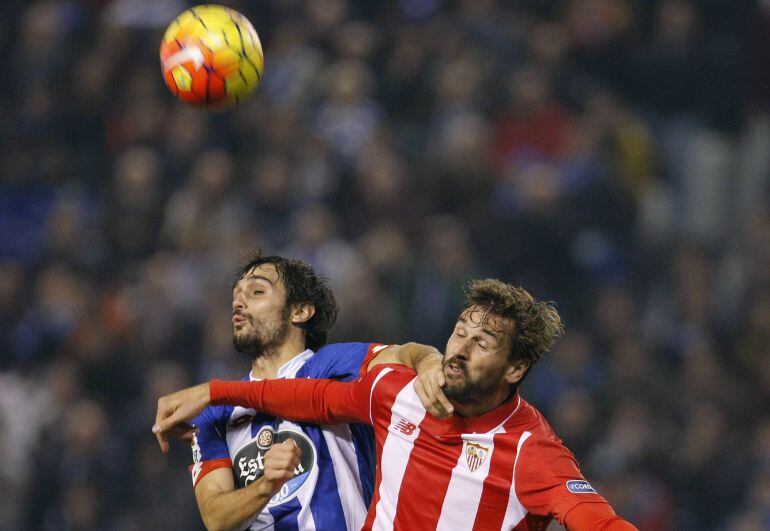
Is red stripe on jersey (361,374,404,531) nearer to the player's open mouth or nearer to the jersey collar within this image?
the player's open mouth

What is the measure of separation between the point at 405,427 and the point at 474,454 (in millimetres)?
268

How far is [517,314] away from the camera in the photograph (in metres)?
3.67

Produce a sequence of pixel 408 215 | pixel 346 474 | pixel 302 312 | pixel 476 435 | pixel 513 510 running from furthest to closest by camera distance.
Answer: pixel 408 215, pixel 302 312, pixel 346 474, pixel 476 435, pixel 513 510

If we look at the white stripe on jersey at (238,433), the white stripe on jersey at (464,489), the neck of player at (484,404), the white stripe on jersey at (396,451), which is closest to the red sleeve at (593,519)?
the white stripe on jersey at (464,489)

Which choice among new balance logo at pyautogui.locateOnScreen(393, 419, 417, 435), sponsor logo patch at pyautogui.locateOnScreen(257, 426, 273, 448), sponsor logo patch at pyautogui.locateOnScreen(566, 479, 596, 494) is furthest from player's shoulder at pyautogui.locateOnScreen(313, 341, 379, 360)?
sponsor logo patch at pyautogui.locateOnScreen(566, 479, 596, 494)

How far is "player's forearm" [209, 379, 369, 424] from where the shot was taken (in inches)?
153

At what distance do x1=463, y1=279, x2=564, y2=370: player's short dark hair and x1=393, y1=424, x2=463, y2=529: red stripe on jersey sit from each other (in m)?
0.36

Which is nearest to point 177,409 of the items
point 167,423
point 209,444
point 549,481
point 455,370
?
point 167,423

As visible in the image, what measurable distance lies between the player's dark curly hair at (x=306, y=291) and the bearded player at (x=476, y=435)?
1.79 feet

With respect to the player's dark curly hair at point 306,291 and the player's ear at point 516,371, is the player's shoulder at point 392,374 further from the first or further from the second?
the player's dark curly hair at point 306,291

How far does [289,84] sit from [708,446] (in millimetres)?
4411

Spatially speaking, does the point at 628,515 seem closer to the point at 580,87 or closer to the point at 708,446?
the point at 708,446

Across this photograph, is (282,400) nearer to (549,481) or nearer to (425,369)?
(425,369)

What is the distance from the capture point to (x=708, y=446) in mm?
7766
